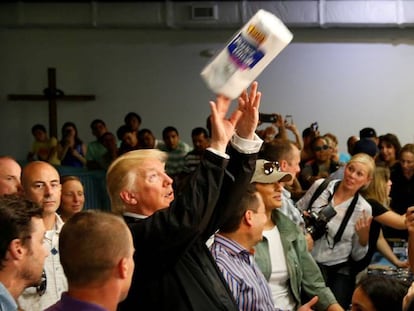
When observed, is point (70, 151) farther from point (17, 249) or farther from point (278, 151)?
point (17, 249)

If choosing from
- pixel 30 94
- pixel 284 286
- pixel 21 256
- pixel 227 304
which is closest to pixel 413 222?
pixel 284 286

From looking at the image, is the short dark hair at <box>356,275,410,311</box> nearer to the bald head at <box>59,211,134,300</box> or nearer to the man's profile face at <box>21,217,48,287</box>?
the bald head at <box>59,211,134,300</box>

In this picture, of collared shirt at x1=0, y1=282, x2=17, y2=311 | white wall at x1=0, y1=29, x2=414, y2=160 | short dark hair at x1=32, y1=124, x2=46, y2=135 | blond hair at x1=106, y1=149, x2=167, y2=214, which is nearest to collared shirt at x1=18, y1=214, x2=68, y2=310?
blond hair at x1=106, y1=149, x2=167, y2=214

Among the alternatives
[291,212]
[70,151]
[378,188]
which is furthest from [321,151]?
[70,151]

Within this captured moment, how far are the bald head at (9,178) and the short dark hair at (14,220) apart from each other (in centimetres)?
98

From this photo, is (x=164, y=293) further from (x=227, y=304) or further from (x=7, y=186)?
Result: (x=7, y=186)

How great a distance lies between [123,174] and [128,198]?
9cm

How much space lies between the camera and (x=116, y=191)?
86.0 inches

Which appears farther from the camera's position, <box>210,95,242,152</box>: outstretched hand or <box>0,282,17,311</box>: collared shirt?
<box>210,95,242,152</box>: outstretched hand

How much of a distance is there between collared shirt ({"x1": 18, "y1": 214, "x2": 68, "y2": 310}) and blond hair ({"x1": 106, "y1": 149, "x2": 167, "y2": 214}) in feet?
1.52

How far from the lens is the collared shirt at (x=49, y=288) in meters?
2.48

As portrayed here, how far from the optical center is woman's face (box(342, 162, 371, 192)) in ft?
12.9

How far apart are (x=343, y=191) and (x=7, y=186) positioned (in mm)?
1899

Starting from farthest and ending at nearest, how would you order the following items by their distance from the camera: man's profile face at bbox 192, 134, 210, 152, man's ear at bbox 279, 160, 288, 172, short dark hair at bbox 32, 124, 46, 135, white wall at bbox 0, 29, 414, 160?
white wall at bbox 0, 29, 414, 160 < short dark hair at bbox 32, 124, 46, 135 < man's profile face at bbox 192, 134, 210, 152 < man's ear at bbox 279, 160, 288, 172
